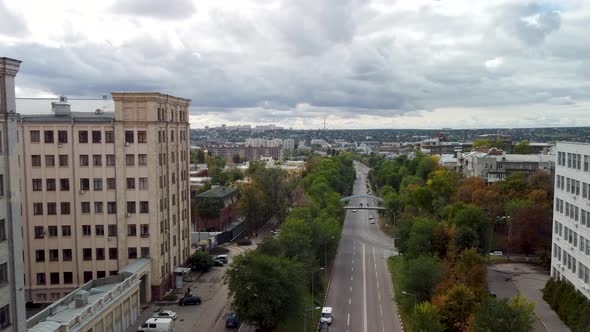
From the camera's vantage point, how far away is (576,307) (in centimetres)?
4659

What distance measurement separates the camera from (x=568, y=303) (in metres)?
48.5

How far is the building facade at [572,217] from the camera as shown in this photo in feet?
160

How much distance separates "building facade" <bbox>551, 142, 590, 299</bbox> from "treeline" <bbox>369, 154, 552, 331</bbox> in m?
8.10

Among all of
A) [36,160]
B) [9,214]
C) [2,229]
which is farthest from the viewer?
[36,160]

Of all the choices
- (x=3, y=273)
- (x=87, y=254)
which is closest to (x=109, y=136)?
(x=87, y=254)

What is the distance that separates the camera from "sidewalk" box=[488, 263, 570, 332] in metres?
48.8

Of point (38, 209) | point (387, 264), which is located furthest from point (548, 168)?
point (38, 209)

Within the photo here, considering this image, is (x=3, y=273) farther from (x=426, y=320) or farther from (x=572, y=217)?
(x=572, y=217)

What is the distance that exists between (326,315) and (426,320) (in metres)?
14.9

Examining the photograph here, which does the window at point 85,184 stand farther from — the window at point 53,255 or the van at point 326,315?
the van at point 326,315

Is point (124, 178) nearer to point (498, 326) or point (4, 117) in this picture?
point (4, 117)

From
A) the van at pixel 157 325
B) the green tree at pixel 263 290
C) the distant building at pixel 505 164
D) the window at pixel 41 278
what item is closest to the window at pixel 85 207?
the window at pixel 41 278

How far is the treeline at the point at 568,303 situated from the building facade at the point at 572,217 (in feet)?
2.46

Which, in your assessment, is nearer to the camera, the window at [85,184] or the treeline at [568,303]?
the treeline at [568,303]
